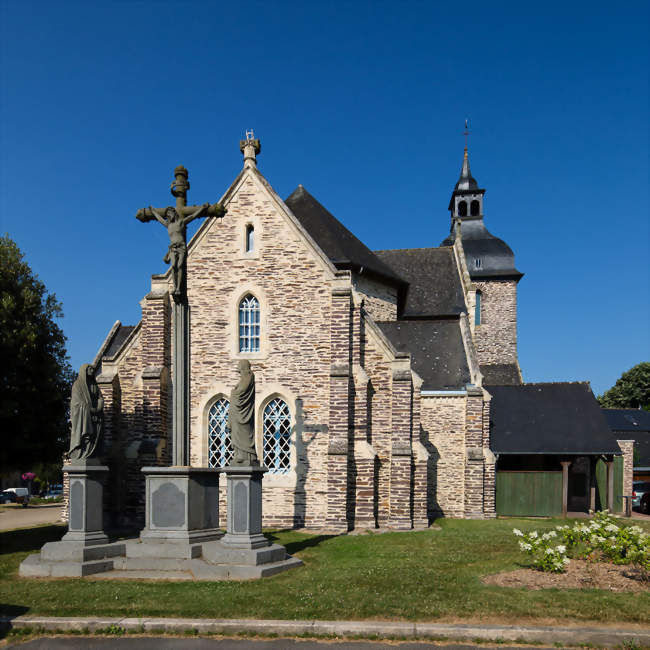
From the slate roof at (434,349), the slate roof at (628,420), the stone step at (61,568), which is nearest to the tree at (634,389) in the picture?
the slate roof at (628,420)

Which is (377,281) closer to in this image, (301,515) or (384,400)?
(384,400)

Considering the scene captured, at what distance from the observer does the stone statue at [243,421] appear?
36.8 ft

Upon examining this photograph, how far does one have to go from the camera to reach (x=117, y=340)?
77.3 ft

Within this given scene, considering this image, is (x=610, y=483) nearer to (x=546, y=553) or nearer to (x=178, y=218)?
(x=546, y=553)

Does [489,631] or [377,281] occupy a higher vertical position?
[377,281]

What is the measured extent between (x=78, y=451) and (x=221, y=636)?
5465 mm

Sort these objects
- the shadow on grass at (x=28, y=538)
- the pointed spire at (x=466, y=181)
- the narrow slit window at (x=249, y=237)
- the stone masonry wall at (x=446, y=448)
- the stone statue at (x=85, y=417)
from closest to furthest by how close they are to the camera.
Result: 1. the stone statue at (x=85, y=417)
2. the shadow on grass at (x=28, y=538)
3. the narrow slit window at (x=249, y=237)
4. the stone masonry wall at (x=446, y=448)
5. the pointed spire at (x=466, y=181)

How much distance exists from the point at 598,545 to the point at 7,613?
8.84 meters

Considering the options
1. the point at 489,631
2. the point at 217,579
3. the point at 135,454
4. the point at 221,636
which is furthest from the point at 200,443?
the point at 489,631

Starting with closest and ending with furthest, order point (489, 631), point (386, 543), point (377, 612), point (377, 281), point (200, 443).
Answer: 1. point (489, 631)
2. point (377, 612)
3. point (386, 543)
4. point (200, 443)
5. point (377, 281)

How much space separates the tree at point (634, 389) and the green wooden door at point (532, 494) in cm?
5158

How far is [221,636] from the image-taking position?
23.5 feet

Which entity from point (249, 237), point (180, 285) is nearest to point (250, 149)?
point (249, 237)

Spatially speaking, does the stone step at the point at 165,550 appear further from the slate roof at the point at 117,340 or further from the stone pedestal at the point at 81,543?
the slate roof at the point at 117,340
